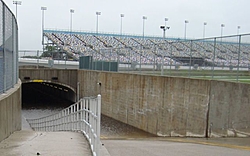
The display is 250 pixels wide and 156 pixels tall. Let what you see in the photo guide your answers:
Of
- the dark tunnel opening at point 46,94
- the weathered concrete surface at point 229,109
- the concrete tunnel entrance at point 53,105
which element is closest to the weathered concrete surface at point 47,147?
the weathered concrete surface at point 229,109

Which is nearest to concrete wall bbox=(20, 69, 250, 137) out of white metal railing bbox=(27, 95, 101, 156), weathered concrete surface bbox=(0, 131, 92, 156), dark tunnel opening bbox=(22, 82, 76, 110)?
white metal railing bbox=(27, 95, 101, 156)

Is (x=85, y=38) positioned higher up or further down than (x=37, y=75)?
higher up

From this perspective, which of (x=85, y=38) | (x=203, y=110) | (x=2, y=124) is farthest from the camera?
(x=85, y=38)

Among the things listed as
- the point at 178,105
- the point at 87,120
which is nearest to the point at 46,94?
the point at 178,105

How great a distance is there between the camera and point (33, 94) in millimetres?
43875

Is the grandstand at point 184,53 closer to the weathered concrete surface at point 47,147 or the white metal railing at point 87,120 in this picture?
the white metal railing at point 87,120

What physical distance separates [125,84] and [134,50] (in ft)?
11.8

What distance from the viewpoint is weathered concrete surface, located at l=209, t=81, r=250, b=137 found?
42.9 feet

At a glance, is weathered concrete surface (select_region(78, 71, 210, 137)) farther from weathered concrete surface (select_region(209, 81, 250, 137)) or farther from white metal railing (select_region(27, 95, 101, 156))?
white metal railing (select_region(27, 95, 101, 156))

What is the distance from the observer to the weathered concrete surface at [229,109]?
42.9 feet

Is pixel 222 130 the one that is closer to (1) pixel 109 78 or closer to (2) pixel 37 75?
(1) pixel 109 78

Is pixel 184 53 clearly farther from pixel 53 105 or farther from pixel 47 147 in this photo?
pixel 53 105

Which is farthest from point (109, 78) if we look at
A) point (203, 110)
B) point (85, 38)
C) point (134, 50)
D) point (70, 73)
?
point (85, 38)

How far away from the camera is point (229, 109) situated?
45.4 feet
